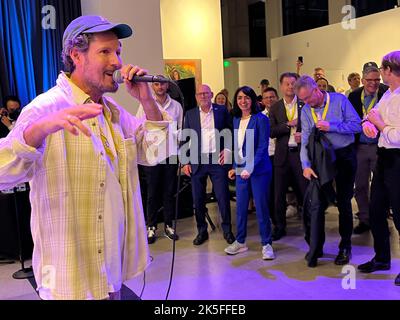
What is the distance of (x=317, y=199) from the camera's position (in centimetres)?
367

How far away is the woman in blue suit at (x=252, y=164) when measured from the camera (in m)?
4.02

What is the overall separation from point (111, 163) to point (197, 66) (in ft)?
25.7

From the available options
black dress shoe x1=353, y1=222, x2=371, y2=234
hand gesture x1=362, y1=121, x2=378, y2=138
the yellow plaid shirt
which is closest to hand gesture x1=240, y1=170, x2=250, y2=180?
hand gesture x1=362, y1=121, x2=378, y2=138

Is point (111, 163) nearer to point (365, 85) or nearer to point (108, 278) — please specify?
point (108, 278)

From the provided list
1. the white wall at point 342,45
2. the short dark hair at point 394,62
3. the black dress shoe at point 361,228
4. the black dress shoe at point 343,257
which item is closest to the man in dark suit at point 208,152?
the black dress shoe at point 343,257

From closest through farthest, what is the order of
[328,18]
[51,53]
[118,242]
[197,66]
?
[118,242], [51,53], [197,66], [328,18]

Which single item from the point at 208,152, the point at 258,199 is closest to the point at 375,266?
the point at 258,199

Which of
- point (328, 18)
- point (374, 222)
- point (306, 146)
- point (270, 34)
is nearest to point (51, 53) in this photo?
point (306, 146)

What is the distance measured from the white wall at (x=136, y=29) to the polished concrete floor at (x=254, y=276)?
2277 mm

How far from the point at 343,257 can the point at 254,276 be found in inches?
31.0

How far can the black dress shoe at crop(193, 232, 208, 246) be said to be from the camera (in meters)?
4.55

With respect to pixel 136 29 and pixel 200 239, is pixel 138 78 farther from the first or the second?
pixel 136 29

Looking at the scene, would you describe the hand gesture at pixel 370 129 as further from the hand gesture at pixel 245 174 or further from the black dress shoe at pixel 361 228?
the black dress shoe at pixel 361 228

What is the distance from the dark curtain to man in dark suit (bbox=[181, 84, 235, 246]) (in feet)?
7.00
